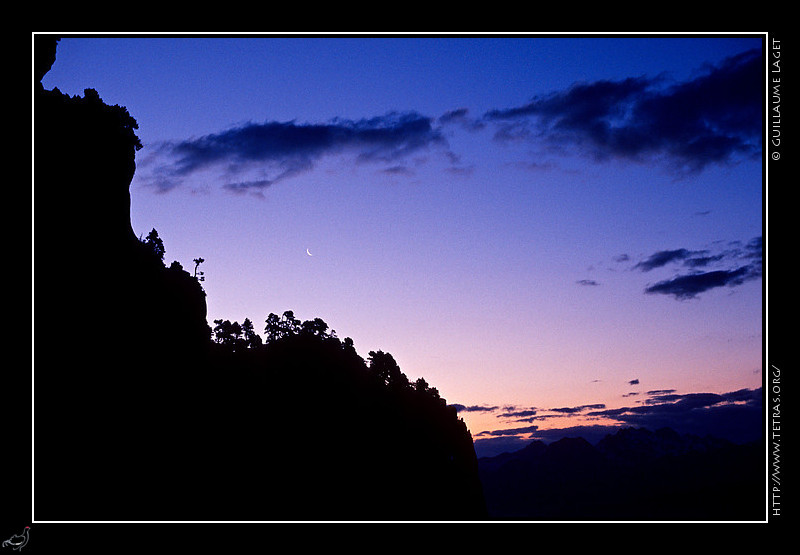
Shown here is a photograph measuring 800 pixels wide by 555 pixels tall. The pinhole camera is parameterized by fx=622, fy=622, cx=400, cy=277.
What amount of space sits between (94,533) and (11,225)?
744 cm

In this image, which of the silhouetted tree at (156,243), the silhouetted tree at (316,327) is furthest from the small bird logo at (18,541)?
the silhouetted tree at (316,327)

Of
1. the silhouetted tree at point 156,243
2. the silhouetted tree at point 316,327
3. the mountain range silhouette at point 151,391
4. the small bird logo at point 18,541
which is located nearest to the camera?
the small bird logo at point 18,541

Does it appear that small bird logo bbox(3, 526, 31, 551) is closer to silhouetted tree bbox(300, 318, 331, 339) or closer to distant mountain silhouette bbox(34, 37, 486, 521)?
distant mountain silhouette bbox(34, 37, 486, 521)

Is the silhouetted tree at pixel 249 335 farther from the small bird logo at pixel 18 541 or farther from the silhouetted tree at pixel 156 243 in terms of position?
the small bird logo at pixel 18 541

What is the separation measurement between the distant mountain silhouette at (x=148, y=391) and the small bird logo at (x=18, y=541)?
52 centimetres

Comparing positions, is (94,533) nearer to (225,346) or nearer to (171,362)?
(171,362)

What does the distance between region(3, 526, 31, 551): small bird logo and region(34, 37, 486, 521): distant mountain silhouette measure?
1.70 ft

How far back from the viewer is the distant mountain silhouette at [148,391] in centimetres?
3209

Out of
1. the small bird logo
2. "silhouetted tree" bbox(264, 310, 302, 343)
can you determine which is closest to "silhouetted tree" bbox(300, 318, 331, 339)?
"silhouetted tree" bbox(264, 310, 302, 343)

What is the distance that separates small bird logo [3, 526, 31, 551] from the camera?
45.5ft

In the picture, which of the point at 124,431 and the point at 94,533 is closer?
the point at 94,533

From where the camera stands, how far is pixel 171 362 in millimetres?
46406

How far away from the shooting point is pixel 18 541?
45.8 feet
